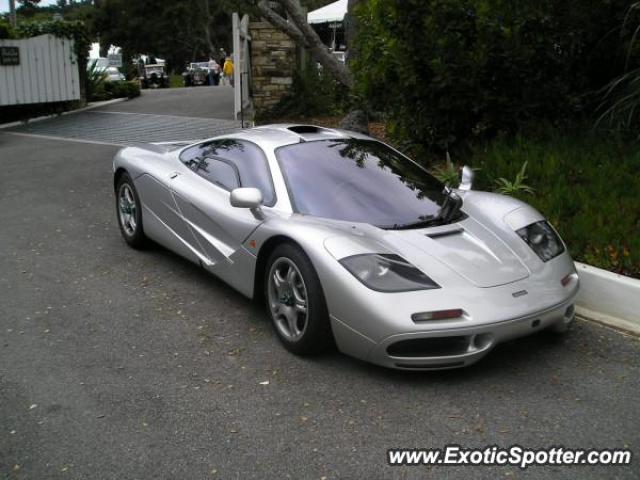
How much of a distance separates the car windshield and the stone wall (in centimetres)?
1009

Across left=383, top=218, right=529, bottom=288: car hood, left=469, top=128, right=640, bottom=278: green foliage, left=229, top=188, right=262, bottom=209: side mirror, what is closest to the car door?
left=229, top=188, right=262, bottom=209: side mirror

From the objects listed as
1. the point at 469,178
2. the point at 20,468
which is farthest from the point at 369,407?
the point at 469,178

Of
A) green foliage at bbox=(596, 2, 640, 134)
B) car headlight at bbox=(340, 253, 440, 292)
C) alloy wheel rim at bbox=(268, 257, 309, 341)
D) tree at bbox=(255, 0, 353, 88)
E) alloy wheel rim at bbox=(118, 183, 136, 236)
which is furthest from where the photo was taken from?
tree at bbox=(255, 0, 353, 88)

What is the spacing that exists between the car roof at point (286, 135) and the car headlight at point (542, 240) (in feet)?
4.89

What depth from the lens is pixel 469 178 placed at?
5375 millimetres

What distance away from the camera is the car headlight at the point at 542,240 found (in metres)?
4.50

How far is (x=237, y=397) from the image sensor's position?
153 inches

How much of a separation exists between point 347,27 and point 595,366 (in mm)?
10196

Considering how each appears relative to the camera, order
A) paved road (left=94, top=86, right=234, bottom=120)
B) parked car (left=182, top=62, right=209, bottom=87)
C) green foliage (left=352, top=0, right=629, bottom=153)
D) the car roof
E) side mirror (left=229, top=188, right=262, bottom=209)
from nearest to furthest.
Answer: side mirror (left=229, top=188, right=262, bottom=209) < the car roof < green foliage (left=352, top=0, right=629, bottom=153) < paved road (left=94, top=86, right=234, bottom=120) < parked car (left=182, top=62, right=209, bottom=87)

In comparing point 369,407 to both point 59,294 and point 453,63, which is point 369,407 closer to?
point 59,294

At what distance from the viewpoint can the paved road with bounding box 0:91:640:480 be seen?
130 inches

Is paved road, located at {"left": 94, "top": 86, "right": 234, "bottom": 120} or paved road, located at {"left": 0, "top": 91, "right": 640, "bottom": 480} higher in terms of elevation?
paved road, located at {"left": 94, "top": 86, "right": 234, "bottom": 120}

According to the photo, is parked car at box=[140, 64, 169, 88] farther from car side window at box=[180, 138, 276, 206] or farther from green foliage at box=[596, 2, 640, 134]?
car side window at box=[180, 138, 276, 206]

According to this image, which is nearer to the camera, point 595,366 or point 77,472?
point 77,472
